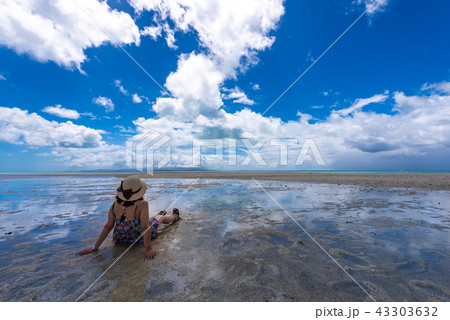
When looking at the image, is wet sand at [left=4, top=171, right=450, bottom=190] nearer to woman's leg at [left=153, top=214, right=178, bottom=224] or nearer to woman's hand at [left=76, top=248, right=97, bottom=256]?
woman's leg at [left=153, top=214, right=178, bottom=224]

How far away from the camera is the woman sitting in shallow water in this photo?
4535 millimetres

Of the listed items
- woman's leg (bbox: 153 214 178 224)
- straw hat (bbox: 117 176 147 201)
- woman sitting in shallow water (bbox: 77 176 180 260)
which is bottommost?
woman's leg (bbox: 153 214 178 224)

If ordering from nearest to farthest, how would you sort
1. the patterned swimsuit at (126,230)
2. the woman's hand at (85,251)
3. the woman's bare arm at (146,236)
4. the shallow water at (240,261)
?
the shallow water at (240,261)
the woman's bare arm at (146,236)
the woman's hand at (85,251)
the patterned swimsuit at (126,230)

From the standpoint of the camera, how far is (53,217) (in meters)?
7.48

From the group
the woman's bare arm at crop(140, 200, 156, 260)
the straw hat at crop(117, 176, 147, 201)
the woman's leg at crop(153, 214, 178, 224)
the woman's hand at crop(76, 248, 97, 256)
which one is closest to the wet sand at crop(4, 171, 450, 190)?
the woman's leg at crop(153, 214, 178, 224)

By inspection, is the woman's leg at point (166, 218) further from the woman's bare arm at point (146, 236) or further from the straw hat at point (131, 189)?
the straw hat at point (131, 189)

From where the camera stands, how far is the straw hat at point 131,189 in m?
4.52

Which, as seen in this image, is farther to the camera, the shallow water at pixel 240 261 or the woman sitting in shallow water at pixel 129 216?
the woman sitting in shallow water at pixel 129 216

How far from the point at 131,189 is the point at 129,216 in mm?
825

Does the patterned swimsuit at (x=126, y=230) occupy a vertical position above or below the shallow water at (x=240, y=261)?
above

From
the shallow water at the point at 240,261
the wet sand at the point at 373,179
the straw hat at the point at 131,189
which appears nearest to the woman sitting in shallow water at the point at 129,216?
the straw hat at the point at 131,189
